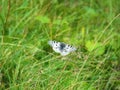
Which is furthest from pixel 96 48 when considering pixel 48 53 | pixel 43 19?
pixel 43 19

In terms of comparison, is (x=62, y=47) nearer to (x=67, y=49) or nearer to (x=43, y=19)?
(x=67, y=49)

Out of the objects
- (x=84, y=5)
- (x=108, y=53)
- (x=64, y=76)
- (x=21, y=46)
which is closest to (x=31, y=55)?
(x=21, y=46)

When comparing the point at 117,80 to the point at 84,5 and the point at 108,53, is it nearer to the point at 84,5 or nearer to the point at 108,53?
the point at 108,53

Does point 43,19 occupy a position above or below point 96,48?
above

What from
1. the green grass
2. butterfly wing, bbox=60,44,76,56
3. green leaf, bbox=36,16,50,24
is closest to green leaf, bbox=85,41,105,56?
the green grass

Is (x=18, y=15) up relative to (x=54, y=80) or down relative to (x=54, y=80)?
up

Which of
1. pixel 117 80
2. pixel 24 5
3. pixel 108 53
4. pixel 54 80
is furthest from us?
pixel 24 5

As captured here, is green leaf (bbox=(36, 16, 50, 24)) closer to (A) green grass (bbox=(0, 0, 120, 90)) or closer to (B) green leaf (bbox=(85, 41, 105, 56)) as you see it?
(A) green grass (bbox=(0, 0, 120, 90))

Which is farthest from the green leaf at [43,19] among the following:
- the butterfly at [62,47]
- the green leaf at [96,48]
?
the butterfly at [62,47]

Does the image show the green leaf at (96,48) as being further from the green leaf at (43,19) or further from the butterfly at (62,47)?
Answer: the green leaf at (43,19)
